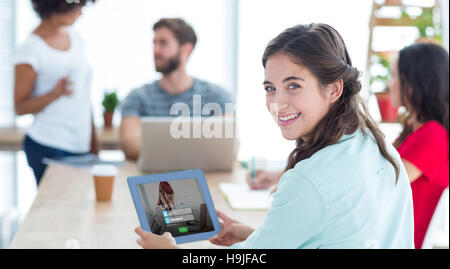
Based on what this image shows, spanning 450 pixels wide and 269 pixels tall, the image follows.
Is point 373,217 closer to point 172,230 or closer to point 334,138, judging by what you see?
point 334,138

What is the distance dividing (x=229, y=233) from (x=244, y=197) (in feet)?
1.81

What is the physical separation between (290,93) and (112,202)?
97 cm

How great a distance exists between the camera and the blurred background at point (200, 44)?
3.58 meters

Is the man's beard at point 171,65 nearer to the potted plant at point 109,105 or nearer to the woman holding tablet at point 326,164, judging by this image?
the potted plant at point 109,105

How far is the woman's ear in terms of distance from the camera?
1.02 meters

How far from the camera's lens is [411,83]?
190 centimetres

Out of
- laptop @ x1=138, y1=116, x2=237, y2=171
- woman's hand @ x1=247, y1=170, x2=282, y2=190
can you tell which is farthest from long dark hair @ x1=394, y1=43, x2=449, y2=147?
laptop @ x1=138, y1=116, x2=237, y2=171

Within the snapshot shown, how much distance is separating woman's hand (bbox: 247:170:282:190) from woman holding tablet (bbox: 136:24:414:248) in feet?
2.85

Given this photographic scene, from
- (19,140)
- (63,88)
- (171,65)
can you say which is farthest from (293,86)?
(19,140)

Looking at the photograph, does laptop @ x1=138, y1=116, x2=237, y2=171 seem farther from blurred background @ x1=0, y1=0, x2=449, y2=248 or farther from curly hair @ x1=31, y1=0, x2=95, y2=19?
blurred background @ x1=0, y1=0, x2=449, y2=248

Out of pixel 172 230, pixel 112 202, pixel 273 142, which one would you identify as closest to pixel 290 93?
pixel 172 230

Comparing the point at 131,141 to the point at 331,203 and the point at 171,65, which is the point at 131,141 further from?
the point at 331,203
